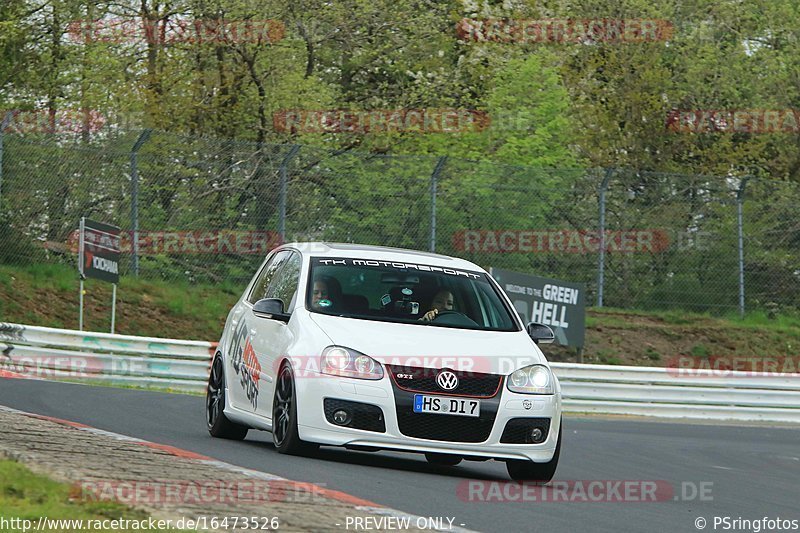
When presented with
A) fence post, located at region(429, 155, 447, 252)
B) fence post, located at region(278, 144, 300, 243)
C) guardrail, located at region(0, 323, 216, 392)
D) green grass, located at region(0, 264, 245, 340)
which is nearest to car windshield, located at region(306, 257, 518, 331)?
guardrail, located at region(0, 323, 216, 392)

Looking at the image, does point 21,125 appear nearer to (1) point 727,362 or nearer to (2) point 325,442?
(1) point 727,362

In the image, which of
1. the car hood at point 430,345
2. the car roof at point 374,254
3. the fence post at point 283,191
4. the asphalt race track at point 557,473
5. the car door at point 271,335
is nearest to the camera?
the asphalt race track at point 557,473

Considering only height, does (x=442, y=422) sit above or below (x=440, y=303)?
below

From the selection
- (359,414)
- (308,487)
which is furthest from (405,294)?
(308,487)

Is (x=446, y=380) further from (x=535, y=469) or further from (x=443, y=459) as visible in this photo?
(x=443, y=459)

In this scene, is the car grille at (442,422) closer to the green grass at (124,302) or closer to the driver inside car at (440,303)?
the driver inside car at (440,303)

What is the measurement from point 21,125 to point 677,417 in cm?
1206

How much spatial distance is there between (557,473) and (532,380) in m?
1.76

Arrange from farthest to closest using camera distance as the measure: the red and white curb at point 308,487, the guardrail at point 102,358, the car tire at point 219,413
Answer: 1. the guardrail at point 102,358
2. the car tire at point 219,413
3. the red and white curb at point 308,487

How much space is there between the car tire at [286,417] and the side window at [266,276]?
1.66 m

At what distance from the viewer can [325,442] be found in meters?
9.64

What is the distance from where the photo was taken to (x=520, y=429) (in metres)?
9.80

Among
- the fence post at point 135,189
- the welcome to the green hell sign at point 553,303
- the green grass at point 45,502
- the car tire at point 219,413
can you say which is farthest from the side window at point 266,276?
the fence post at point 135,189

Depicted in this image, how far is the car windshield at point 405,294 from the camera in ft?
A: 34.6
